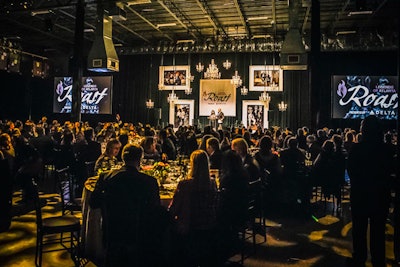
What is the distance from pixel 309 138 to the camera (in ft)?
25.6

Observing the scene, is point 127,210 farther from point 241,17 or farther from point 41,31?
point 41,31

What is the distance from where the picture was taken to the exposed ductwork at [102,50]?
9.48m

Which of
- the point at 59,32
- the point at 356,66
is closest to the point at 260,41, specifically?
the point at 356,66

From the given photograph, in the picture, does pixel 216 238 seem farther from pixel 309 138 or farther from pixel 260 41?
pixel 260 41

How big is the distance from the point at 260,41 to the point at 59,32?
967 cm

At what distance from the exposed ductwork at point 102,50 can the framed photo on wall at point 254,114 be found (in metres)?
8.34

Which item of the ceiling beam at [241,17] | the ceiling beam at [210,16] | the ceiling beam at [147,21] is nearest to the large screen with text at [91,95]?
the ceiling beam at [147,21]

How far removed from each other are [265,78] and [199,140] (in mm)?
8460

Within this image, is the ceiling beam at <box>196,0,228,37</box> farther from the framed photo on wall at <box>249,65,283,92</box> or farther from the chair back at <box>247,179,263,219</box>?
the chair back at <box>247,179,263,219</box>

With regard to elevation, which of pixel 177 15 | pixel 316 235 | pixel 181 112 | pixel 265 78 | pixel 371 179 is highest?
pixel 177 15

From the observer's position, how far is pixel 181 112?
696 inches

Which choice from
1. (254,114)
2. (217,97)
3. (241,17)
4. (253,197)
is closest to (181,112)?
(217,97)

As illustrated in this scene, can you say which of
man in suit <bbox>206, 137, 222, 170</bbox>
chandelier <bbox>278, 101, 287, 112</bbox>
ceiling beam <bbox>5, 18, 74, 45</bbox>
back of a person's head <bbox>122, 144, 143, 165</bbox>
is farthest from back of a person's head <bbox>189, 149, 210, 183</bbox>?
ceiling beam <bbox>5, 18, 74, 45</bbox>

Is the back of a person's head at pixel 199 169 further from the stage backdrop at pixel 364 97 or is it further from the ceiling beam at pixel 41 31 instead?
the ceiling beam at pixel 41 31
